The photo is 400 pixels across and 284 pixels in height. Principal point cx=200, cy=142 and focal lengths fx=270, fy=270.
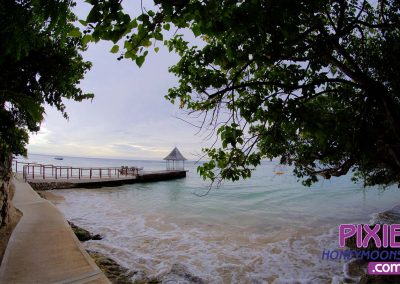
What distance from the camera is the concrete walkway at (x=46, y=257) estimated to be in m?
4.43

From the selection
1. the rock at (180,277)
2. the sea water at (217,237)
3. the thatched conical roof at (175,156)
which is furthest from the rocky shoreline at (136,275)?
the thatched conical roof at (175,156)

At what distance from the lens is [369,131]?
15.5ft

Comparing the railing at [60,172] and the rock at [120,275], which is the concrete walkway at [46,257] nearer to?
the rock at [120,275]

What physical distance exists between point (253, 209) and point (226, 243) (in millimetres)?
10455

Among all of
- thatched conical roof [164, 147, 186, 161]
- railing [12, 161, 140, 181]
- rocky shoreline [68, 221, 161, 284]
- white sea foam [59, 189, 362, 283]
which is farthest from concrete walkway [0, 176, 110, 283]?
thatched conical roof [164, 147, 186, 161]

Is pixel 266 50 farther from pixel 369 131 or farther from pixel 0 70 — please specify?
pixel 0 70

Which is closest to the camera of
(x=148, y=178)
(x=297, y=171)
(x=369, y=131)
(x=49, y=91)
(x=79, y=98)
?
(x=369, y=131)

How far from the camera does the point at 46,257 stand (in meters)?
5.31

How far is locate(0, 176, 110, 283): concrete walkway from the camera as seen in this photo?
4.43 metres

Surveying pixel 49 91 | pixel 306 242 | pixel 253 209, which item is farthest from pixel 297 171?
pixel 253 209

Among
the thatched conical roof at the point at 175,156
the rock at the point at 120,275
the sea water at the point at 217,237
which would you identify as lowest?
the sea water at the point at 217,237

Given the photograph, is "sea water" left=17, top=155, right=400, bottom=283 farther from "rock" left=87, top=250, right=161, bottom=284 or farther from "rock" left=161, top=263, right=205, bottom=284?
"rock" left=87, top=250, right=161, bottom=284

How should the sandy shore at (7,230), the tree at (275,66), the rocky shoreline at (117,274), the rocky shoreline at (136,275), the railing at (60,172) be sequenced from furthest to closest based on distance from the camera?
1. the railing at (60,172)
2. the rocky shoreline at (136,275)
3. the rocky shoreline at (117,274)
4. the sandy shore at (7,230)
5. the tree at (275,66)

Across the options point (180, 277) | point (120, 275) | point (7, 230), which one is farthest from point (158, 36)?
point (7, 230)
